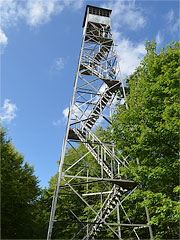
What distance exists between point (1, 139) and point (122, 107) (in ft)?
42.2

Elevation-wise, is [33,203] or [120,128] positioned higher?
[120,128]

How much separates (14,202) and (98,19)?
18.0 m

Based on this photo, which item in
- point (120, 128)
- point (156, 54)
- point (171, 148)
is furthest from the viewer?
point (156, 54)

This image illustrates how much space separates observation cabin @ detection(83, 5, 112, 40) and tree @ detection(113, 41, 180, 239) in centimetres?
862

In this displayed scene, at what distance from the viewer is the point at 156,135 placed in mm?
8508

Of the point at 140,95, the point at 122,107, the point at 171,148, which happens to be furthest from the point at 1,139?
the point at 171,148

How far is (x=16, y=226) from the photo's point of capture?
63.0 feet

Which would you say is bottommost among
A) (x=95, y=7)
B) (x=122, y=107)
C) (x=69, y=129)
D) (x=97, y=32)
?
(x=69, y=129)

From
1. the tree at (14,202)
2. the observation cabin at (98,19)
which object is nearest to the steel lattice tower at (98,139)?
the observation cabin at (98,19)

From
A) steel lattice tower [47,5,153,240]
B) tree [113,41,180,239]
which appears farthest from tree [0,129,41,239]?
tree [113,41,180,239]

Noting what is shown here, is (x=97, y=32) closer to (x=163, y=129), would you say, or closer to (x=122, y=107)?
(x=122, y=107)

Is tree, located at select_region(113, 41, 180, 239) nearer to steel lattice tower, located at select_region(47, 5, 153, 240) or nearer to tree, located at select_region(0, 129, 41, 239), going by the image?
steel lattice tower, located at select_region(47, 5, 153, 240)

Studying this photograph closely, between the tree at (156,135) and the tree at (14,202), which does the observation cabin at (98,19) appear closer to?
the tree at (156,135)

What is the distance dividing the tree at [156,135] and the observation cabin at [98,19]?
862 centimetres
